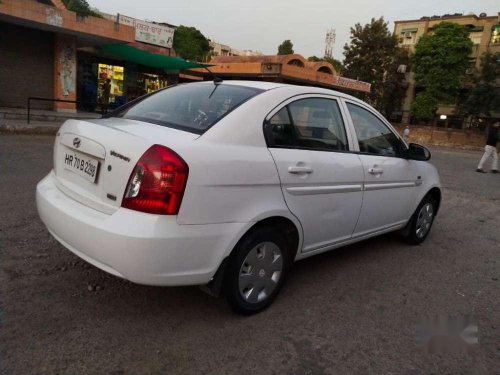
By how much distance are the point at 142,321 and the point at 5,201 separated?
10.8 ft

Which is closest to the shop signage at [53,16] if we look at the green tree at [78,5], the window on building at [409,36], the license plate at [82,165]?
the license plate at [82,165]

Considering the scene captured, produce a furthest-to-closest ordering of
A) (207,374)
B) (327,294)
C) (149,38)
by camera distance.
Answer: (149,38)
(327,294)
(207,374)

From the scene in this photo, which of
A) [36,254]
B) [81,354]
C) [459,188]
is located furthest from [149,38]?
[81,354]

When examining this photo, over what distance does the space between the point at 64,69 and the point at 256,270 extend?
628 inches

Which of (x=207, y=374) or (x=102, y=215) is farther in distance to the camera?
(x=102, y=215)

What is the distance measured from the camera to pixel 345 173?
11.2 feet

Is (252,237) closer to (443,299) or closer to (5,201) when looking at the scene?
(443,299)

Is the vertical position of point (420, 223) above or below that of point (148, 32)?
below

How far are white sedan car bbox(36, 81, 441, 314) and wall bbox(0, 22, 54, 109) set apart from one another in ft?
46.7

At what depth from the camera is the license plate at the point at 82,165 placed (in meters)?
2.61

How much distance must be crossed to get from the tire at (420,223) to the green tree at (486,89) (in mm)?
37762

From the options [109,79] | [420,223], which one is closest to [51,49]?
[109,79]

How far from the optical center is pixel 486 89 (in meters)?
37.1

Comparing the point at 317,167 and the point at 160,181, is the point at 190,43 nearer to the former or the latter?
the point at 317,167
